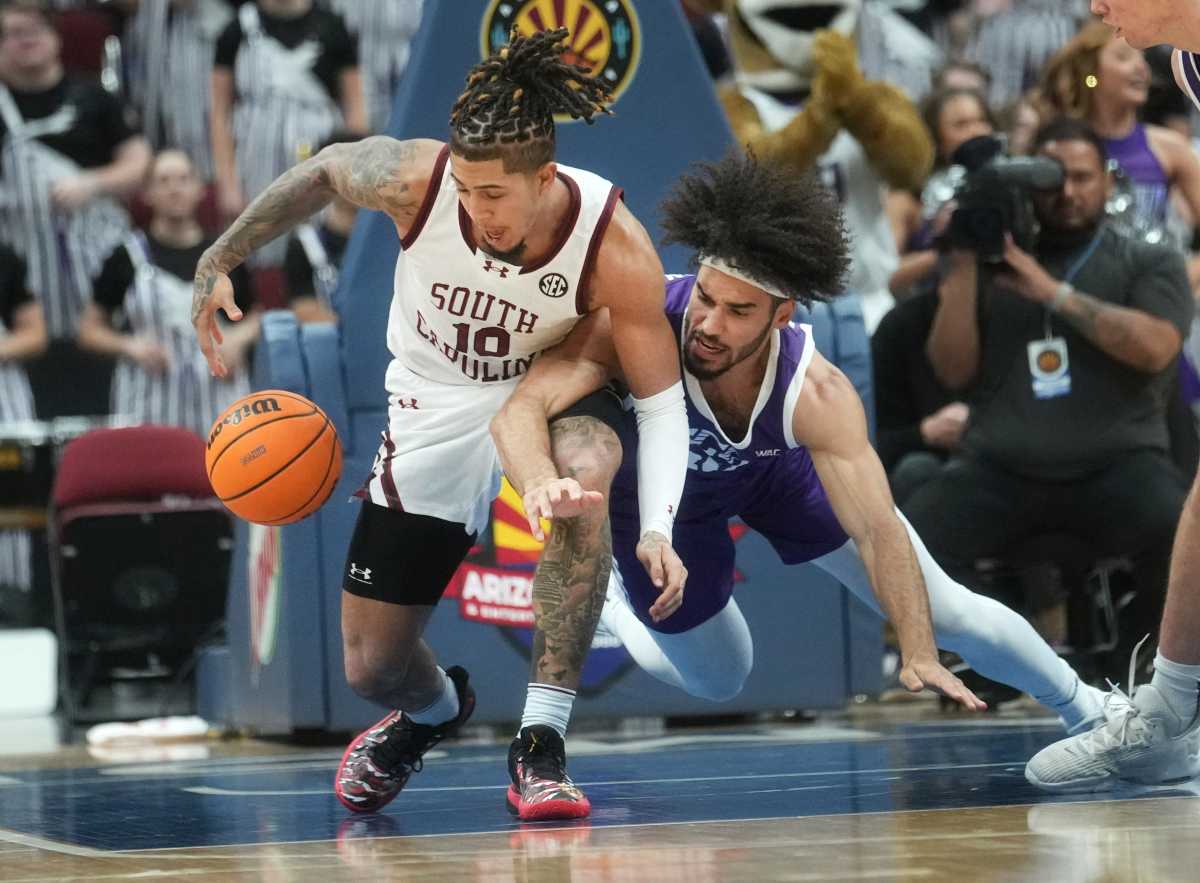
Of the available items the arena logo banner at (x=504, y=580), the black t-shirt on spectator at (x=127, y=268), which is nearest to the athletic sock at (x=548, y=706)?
the arena logo banner at (x=504, y=580)

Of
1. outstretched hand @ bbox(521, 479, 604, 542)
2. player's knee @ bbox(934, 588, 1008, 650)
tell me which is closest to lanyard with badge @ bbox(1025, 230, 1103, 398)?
player's knee @ bbox(934, 588, 1008, 650)

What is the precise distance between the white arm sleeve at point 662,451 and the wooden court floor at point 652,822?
25.7 inches

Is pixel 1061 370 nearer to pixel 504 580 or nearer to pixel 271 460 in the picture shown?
pixel 504 580

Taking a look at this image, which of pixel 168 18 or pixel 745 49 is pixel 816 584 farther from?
pixel 168 18

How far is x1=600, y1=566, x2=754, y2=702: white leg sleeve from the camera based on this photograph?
16.0 feet

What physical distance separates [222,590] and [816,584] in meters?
2.69

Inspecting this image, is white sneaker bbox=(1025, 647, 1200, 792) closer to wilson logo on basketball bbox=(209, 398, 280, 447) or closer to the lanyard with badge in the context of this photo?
wilson logo on basketball bbox=(209, 398, 280, 447)

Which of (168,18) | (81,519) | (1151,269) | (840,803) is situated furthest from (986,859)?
(168,18)

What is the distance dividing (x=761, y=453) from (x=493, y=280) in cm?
76

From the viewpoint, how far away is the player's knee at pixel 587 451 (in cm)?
416

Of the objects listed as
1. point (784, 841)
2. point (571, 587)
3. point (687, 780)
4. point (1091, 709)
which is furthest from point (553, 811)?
point (1091, 709)

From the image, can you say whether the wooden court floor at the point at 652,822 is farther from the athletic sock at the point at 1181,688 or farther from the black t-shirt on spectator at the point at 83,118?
the black t-shirt on spectator at the point at 83,118

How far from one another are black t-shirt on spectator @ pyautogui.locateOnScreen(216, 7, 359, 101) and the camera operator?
3846mm

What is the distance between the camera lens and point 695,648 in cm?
489
